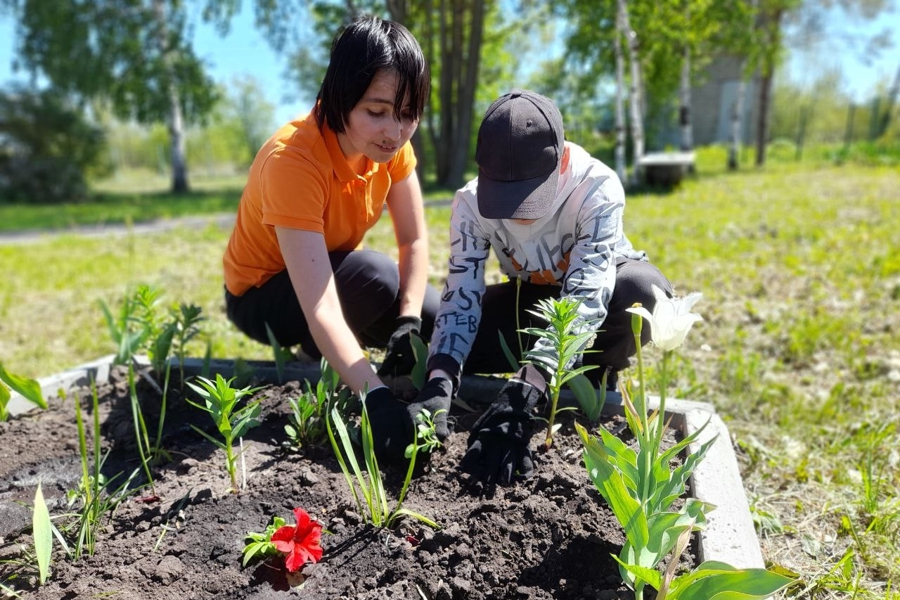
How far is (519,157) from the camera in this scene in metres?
1.60

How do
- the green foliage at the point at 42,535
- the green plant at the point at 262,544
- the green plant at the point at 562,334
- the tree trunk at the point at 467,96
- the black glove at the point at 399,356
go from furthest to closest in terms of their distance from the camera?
the tree trunk at the point at 467,96
the black glove at the point at 399,356
the green plant at the point at 562,334
the green plant at the point at 262,544
the green foliage at the point at 42,535

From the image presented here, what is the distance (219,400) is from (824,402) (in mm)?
2253

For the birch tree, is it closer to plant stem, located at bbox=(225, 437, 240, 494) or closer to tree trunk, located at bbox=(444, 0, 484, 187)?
tree trunk, located at bbox=(444, 0, 484, 187)

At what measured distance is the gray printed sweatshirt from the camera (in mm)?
1721

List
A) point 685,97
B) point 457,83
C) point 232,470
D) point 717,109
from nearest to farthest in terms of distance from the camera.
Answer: point 232,470
point 457,83
point 685,97
point 717,109

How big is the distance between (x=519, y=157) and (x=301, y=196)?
2.09 feet

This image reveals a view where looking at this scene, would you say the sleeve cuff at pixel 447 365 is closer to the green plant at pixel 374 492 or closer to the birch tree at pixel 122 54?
the green plant at pixel 374 492

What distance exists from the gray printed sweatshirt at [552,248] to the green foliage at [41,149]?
1702 cm

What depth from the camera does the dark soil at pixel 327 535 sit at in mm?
1271

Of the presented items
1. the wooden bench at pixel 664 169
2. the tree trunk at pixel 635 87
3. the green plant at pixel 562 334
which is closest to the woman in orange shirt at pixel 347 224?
the green plant at pixel 562 334

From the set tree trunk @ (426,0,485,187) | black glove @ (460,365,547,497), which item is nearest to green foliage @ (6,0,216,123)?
tree trunk @ (426,0,485,187)

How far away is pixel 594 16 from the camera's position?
10.4 meters

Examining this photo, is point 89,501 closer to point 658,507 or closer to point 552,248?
point 658,507

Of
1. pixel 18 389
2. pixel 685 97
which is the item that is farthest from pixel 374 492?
pixel 685 97
